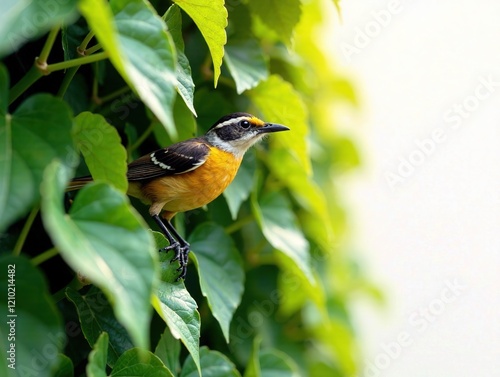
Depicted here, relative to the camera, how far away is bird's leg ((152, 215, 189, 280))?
2.27m

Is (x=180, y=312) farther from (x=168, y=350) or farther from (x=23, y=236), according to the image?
(x=23, y=236)

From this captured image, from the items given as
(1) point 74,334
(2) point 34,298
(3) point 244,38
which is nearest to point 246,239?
(3) point 244,38

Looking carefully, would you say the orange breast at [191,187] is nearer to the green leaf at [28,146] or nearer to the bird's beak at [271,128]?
the bird's beak at [271,128]

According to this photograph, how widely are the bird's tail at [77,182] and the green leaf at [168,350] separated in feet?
2.01

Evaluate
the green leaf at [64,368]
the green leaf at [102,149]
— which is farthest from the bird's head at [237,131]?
the green leaf at [64,368]

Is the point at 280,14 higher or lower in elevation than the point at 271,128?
higher

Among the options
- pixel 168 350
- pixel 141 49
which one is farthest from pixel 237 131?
pixel 141 49

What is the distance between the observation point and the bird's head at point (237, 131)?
2965mm

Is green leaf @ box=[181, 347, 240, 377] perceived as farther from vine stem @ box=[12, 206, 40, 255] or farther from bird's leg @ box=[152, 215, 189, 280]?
vine stem @ box=[12, 206, 40, 255]

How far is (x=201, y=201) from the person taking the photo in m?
2.71

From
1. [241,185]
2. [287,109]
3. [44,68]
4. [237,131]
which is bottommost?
[241,185]

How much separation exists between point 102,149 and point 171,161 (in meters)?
1.04

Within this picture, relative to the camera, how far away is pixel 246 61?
A: 112 inches

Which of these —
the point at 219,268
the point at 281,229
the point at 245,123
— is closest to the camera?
the point at 219,268
